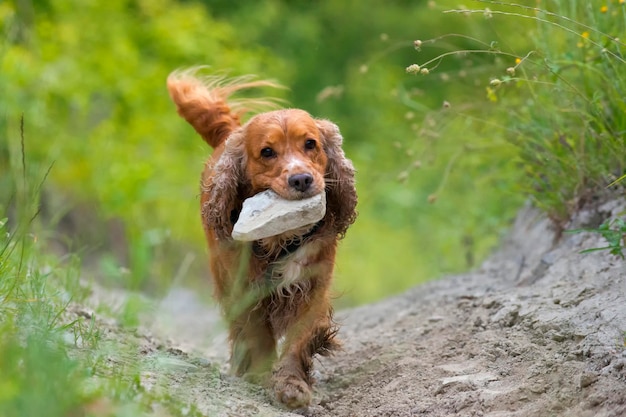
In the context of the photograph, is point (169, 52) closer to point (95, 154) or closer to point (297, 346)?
point (95, 154)

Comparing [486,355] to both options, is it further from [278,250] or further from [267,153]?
[267,153]

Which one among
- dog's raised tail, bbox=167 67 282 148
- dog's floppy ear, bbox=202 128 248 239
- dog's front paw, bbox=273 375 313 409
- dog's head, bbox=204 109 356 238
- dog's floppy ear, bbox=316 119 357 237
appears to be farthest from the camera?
dog's raised tail, bbox=167 67 282 148

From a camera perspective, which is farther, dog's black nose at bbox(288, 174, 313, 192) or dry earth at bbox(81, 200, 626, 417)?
dog's black nose at bbox(288, 174, 313, 192)

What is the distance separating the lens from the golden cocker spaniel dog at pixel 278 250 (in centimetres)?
396

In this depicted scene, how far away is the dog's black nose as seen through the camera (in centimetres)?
372

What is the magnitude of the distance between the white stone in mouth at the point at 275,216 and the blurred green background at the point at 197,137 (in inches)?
51.7

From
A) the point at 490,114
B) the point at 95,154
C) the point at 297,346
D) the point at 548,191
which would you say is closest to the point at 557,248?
the point at 548,191

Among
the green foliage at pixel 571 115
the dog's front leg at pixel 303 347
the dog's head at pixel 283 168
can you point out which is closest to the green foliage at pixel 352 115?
the green foliage at pixel 571 115

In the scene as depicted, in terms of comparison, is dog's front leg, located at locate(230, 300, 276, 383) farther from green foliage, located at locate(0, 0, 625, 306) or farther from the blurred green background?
the blurred green background

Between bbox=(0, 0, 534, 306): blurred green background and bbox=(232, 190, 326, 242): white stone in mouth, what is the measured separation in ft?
4.31

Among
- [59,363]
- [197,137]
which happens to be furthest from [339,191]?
[197,137]

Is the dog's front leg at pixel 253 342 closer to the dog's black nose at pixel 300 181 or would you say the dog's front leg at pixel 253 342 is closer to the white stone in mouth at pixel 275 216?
the white stone in mouth at pixel 275 216

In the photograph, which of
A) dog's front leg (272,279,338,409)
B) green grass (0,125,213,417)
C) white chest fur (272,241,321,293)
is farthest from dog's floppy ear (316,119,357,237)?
green grass (0,125,213,417)

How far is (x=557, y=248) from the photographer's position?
4.83 m
